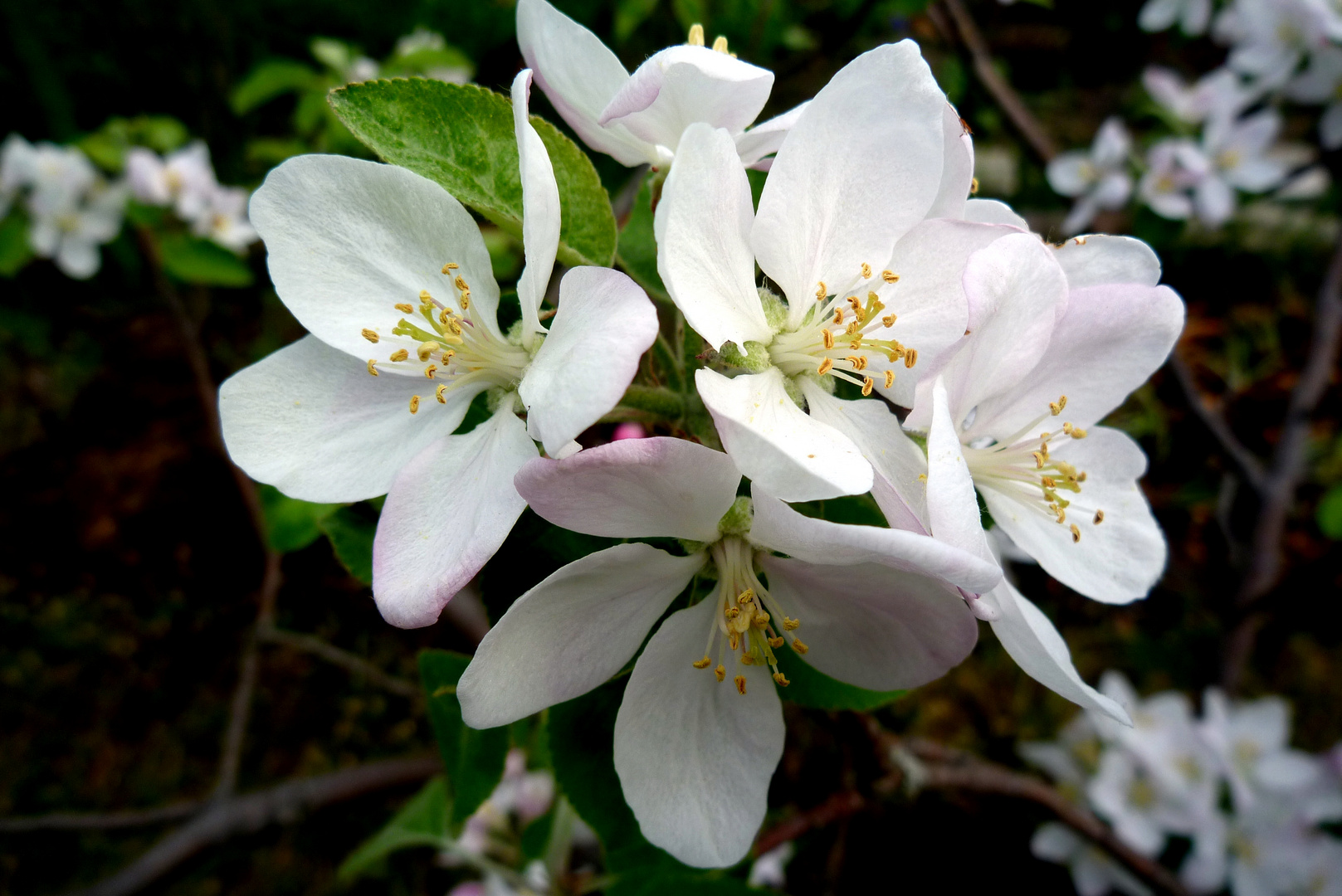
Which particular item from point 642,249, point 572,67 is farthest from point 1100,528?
point 572,67

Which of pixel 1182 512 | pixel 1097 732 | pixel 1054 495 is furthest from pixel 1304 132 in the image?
pixel 1054 495

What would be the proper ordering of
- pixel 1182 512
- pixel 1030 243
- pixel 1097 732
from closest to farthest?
pixel 1030 243
pixel 1097 732
pixel 1182 512

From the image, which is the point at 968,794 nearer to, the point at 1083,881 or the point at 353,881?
the point at 1083,881

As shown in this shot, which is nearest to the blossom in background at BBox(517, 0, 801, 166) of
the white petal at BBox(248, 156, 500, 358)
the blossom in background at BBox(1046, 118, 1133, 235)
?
the white petal at BBox(248, 156, 500, 358)

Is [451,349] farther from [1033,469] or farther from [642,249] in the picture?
[1033,469]

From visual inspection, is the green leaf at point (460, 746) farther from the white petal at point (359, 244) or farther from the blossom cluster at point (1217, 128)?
the blossom cluster at point (1217, 128)
